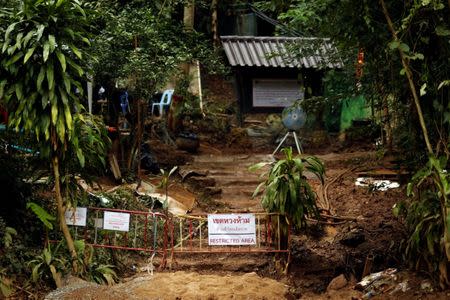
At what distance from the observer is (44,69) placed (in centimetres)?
714

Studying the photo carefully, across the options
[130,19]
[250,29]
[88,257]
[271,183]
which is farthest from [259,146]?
[88,257]

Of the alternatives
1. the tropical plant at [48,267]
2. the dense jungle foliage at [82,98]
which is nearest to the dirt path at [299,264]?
the tropical plant at [48,267]

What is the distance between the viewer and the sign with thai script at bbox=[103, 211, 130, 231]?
834 centimetres

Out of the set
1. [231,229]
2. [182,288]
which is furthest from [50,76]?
[231,229]

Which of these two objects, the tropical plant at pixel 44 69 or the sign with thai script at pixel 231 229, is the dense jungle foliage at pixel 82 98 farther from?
the sign with thai script at pixel 231 229

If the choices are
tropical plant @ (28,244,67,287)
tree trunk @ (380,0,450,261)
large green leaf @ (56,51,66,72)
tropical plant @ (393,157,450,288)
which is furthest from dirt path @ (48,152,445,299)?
large green leaf @ (56,51,66,72)

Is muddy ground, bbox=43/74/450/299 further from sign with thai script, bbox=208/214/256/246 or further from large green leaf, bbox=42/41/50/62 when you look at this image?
large green leaf, bbox=42/41/50/62

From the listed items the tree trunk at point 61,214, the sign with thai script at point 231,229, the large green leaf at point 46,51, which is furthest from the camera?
the sign with thai script at point 231,229

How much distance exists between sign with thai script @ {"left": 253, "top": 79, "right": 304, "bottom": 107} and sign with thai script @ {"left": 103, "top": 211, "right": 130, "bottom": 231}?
33.3 ft

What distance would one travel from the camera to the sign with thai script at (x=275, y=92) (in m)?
18.0

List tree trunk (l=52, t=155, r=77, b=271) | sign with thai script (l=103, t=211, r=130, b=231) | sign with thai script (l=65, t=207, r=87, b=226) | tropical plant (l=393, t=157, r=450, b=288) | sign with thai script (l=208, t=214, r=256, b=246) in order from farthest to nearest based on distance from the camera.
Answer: sign with thai script (l=208, t=214, r=256, b=246)
sign with thai script (l=103, t=211, r=130, b=231)
sign with thai script (l=65, t=207, r=87, b=226)
tree trunk (l=52, t=155, r=77, b=271)
tropical plant (l=393, t=157, r=450, b=288)

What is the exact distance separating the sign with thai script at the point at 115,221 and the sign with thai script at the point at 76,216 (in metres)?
0.38

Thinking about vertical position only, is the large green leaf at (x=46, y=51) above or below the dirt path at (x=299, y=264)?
above

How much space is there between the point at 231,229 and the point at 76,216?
206 centimetres
